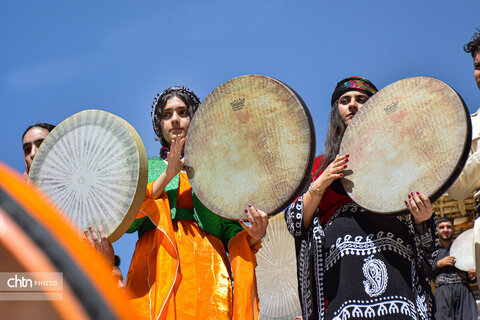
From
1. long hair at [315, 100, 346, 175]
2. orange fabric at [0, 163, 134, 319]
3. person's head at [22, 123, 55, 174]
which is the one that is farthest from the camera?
person's head at [22, 123, 55, 174]

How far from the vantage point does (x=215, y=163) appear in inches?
124

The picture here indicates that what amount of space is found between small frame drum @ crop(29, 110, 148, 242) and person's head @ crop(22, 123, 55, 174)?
1.23 ft

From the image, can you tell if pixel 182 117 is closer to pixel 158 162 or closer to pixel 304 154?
pixel 158 162

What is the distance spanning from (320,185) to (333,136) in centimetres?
46

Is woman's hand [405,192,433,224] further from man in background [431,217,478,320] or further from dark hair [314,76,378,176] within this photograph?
man in background [431,217,478,320]

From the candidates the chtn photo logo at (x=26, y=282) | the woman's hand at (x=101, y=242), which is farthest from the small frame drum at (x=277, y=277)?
the chtn photo logo at (x=26, y=282)

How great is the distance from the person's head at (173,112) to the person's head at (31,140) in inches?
27.0

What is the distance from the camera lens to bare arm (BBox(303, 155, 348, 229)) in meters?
2.92

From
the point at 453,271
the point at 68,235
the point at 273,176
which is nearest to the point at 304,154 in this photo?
the point at 273,176

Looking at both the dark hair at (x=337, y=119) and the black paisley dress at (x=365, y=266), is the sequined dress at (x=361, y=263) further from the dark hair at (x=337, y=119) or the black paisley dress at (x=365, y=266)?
the dark hair at (x=337, y=119)

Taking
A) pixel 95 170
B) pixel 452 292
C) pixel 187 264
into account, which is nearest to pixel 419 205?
pixel 187 264

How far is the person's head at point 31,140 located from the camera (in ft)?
11.9

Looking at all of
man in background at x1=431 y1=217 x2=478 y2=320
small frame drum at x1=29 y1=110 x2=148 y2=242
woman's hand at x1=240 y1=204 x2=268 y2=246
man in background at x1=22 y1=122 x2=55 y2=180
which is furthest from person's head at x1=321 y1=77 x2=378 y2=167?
man in background at x1=431 y1=217 x2=478 y2=320

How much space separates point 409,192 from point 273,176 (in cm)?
63
